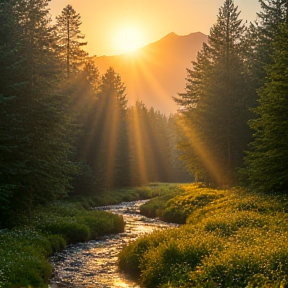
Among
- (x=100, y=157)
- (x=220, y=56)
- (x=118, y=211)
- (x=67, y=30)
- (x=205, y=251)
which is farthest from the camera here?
(x=67, y=30)

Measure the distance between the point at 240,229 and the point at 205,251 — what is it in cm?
399

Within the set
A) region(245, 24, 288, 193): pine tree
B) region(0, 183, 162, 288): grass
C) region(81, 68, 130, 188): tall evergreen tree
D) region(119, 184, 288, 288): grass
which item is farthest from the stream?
region(81, 68, 130, 188): tall evergreen tree

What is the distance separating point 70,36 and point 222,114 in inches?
1273

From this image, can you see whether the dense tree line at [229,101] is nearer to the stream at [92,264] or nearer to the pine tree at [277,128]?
the pine tree at [277,128]

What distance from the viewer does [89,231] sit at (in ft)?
79.5

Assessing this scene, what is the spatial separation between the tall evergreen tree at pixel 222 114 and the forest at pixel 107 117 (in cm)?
14

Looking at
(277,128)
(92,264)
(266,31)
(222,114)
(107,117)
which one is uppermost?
(266,31)

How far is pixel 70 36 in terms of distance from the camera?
6331 centimetres

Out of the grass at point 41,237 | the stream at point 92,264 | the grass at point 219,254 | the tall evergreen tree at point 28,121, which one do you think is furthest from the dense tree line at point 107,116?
the grass at point 219,254

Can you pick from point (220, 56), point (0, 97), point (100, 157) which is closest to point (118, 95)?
point (100, 157)

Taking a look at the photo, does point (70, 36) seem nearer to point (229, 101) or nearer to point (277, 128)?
point (229, 101)

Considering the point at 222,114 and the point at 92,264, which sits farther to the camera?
the point at 222,114

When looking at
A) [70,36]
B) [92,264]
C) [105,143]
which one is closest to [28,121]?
[92,264]

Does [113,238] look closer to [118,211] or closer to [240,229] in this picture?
[240,229]
